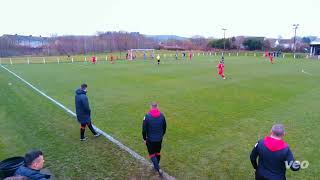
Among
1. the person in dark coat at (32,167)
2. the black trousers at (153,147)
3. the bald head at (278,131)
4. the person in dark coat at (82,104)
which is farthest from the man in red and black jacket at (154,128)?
the person in dark coat at (82,104)

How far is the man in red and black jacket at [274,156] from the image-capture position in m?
4.20

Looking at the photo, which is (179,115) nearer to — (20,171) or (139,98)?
(139,98)

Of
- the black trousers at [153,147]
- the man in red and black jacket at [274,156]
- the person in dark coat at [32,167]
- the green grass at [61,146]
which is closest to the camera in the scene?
the person in dark coat at [32,167]

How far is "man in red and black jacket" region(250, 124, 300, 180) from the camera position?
4.20m

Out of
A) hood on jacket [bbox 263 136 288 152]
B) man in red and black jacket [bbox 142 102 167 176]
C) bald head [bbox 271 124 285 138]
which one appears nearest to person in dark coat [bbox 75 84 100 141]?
man in red and black jacket [bbox 142 102 167 176]

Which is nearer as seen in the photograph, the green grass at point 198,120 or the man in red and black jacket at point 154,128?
the man in red and black jacket at point 154,128

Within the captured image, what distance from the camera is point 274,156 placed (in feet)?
14.0

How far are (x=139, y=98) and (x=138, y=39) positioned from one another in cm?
8011

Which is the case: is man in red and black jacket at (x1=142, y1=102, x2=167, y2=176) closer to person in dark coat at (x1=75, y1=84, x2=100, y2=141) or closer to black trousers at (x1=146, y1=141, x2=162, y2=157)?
black trousers at (x1=146, y1=141, x2=162, y2=157)

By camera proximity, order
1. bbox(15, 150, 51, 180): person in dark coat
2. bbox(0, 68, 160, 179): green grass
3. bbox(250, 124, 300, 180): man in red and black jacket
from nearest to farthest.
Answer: bbox(15, 150, 51, 180): person in dark coat, bbox(250, 124, 300, 180): man in red and black jacket, bbox(0, 68, 160, 179): green grass

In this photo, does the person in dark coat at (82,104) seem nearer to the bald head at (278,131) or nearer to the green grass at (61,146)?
the green grass at (61,146)

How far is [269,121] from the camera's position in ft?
36.2

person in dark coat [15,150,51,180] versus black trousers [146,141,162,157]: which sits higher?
person in dark coat [15,150,51,180]

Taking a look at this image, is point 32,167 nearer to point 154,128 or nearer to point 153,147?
point 154,128
